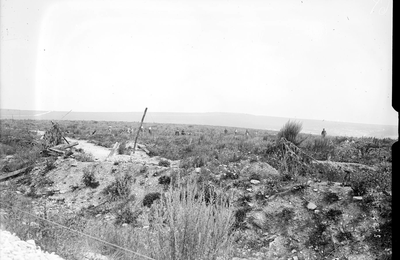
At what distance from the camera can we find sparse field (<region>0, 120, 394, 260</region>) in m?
3.99

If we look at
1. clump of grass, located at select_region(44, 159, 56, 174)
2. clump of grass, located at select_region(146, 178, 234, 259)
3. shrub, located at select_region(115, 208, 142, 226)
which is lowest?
shrub, located at select_region(115, 208, 142, 226)

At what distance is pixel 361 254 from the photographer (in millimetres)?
6270

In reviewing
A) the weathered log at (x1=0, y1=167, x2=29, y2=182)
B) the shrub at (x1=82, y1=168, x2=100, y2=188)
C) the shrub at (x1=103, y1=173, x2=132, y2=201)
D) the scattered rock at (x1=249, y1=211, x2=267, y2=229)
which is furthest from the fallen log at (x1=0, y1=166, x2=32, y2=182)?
the scattered rock at (x1=249, y1=211, x2=267, y2=229)

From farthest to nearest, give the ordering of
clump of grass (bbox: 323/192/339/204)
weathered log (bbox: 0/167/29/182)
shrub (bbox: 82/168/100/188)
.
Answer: weathered log (bbox: 0/167/29/182)
shrub (bbox: 82/168/100/188)
clump of grass (bbox: 323/192/339/204)

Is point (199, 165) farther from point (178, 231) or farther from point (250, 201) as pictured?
point (178, 231)

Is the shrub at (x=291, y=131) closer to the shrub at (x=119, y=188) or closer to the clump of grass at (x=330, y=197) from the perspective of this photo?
the clump of grass at (x=330, y=197)

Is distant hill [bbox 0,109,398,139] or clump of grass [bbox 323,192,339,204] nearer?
clump of grass [bbox 323,192,339,204]

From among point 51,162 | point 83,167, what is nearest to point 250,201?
point 83,167

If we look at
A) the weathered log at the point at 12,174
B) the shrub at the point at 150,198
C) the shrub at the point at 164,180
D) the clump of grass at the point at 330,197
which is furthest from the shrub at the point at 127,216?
the weathered log at the point at 12,174

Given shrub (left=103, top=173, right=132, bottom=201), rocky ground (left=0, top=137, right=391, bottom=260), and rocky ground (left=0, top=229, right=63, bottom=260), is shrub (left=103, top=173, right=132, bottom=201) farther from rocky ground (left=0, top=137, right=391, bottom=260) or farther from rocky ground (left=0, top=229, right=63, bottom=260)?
rocky ground (left=0, top=229, right=63, bottom=260)

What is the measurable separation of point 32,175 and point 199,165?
5.98m

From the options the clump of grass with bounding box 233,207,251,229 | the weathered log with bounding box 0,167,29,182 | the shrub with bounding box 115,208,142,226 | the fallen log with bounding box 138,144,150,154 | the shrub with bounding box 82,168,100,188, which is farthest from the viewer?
the fallen log with bounding box 138,144,150,154

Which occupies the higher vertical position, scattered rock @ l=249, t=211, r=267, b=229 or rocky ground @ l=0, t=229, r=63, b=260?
rocky ground @ l=0, t=229, r=63, b=260

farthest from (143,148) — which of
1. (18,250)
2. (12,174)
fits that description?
(18,250)
